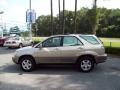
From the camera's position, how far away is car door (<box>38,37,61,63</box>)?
1264 centimetres

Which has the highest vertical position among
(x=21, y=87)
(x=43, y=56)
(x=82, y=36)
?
(x=82, y=36)

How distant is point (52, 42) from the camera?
12.9 meters

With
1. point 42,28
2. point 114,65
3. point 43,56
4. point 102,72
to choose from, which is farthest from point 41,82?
point 42,28

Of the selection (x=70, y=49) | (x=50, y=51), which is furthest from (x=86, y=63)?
(x=50, y=51)

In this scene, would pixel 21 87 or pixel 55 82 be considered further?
pixel 55 82

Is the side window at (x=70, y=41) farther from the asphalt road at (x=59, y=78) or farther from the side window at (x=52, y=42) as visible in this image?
the asphalt road at (x=59, y=78)

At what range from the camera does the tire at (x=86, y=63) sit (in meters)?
12.5

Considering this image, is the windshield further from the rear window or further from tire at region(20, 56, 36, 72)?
tire at region(20, 56, 36, 72)

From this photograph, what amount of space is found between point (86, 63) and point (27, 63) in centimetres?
264

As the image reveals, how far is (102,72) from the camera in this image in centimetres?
1267

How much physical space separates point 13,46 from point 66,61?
15774 millimetres

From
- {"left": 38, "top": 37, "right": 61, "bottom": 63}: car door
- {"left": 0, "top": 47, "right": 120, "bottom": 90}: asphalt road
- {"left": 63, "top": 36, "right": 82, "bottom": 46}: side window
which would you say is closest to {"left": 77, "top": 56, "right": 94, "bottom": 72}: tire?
{"left": 0, "top": 47, "right": 120, "bottom": 90}: asphalt road

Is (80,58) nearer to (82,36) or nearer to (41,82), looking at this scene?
(82,36)

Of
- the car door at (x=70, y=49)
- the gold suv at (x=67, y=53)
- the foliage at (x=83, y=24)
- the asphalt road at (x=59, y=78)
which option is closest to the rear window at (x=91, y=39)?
the gold suv at (x=67, y=53)
